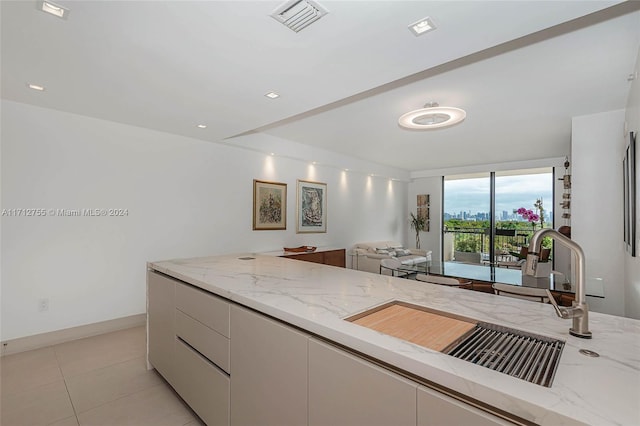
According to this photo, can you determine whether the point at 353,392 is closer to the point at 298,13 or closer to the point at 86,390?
the point at 298,13

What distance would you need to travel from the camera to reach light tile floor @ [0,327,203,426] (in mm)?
2033

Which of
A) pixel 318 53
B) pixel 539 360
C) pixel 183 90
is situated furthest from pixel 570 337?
pixel 183 90

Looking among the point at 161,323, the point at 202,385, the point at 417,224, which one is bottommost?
the point at 202,385

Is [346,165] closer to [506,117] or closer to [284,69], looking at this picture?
[506,117]

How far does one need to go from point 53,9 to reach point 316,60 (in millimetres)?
1528

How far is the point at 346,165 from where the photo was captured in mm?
6559

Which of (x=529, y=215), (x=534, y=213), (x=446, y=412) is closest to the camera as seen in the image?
(x=446, y=412)

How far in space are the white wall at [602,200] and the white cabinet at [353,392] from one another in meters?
3.99

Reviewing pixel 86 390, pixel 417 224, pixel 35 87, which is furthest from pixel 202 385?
pixel 417 224

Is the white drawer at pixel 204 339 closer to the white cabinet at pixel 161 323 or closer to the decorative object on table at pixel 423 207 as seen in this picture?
the white cabinet at pixel 161 323

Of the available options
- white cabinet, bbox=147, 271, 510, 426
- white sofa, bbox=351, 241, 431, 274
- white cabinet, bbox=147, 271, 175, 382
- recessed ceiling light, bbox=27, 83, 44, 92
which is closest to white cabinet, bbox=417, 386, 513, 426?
white cabinet, bbox=147, 271, 510, 426

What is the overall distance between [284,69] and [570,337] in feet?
7.49

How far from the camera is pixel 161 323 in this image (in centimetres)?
235

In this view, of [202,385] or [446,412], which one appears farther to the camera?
[202,385]
